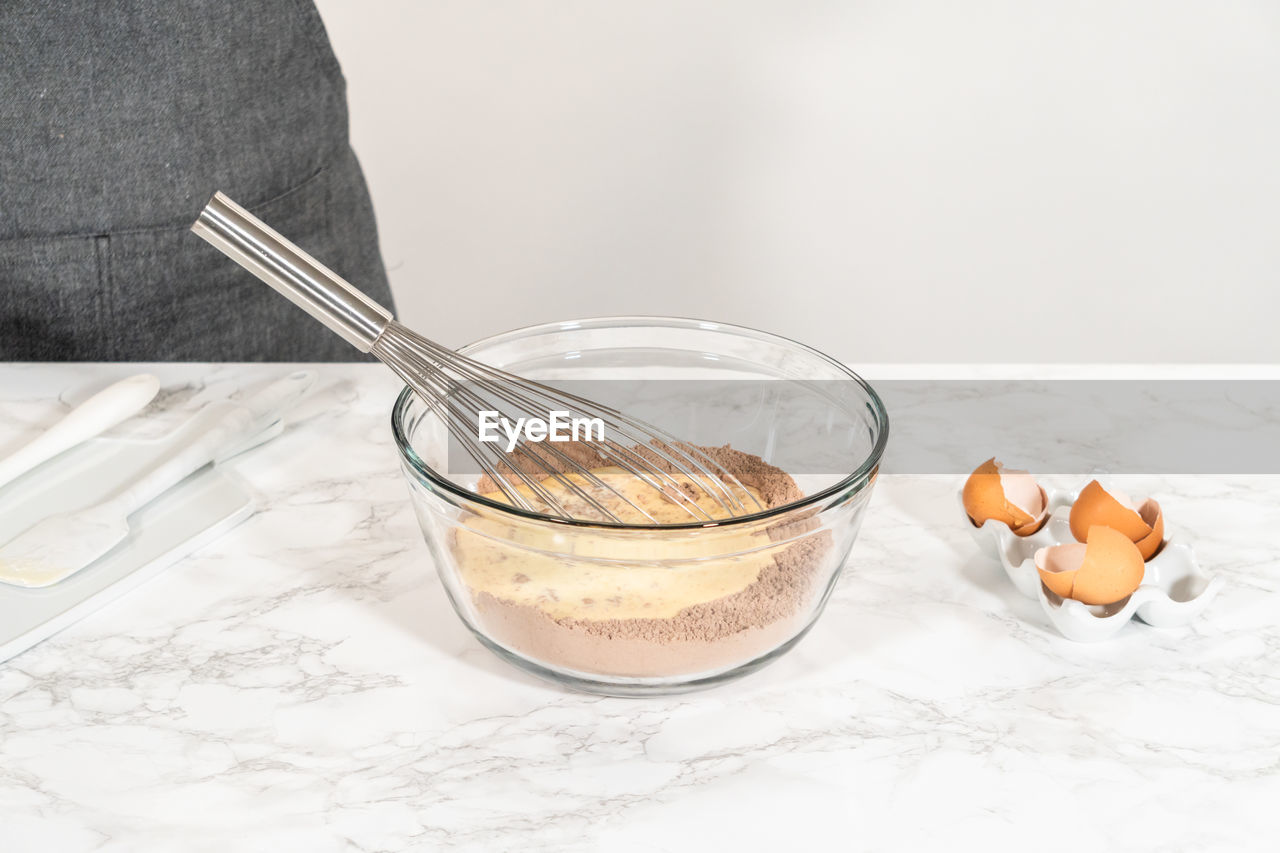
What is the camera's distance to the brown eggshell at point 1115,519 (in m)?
0.57

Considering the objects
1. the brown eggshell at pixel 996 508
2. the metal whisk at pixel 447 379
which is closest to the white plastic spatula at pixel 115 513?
the metal whisk at pixel 447 379

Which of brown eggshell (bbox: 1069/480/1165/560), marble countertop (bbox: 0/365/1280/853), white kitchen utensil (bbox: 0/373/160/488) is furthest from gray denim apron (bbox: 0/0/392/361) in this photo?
brown eggshell (bbox: 1069/480/1165/560)

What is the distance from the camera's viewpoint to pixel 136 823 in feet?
1.47

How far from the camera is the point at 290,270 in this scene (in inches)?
20.8

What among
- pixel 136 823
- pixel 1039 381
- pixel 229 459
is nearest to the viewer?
pixel 136 823

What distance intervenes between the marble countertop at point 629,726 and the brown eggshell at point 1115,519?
0.05m

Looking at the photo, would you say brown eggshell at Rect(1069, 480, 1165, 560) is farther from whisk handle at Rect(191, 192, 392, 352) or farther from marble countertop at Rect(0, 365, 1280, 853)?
whisk handle at Rect(191, 192, 392, 352)

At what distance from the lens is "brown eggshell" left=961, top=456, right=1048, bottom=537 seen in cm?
61

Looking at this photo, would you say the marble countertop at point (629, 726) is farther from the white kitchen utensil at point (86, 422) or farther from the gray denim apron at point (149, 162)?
the gray denim apron at point (149, 162)

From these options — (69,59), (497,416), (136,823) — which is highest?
(69,59)

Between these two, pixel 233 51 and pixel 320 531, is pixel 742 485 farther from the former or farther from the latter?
pixel 233 51

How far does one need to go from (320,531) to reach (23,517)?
173 mm

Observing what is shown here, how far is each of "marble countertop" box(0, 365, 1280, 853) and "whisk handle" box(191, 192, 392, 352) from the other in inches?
6.1

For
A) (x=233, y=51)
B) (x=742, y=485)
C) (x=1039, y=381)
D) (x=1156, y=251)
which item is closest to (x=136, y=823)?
(x=742, y=485)
